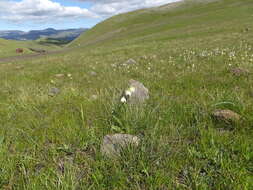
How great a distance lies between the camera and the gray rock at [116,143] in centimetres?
246

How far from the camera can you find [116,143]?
2547 mm

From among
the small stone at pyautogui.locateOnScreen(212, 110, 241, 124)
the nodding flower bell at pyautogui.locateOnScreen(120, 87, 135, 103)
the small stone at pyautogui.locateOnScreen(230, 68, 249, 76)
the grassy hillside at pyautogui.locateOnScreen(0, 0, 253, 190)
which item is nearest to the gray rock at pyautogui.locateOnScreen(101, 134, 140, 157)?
the grassy hillside at pyautogui.locateOnScreen(0, 0, 253, 190)

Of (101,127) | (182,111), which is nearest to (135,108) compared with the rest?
(101,127)

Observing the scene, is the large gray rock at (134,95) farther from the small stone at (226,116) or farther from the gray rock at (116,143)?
the small stone at (226,116)

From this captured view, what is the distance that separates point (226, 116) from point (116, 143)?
67.9 inches

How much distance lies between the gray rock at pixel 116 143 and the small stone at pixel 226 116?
1.34m

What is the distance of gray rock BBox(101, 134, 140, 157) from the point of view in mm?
2461

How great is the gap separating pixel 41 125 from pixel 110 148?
1.57 meters

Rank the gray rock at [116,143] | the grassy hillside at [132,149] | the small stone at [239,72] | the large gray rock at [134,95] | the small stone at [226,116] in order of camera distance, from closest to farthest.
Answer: the grassy hillside at [132,149] → the gray rock at [116,143] → the small stone at [226,116] → the large gray rock at [134,95] → the small stone at [239,72]

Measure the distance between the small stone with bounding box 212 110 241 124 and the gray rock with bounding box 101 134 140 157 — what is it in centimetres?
134

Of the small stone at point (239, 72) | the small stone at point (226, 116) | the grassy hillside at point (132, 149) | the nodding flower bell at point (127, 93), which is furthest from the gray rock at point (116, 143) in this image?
the small stone at point (239, 72)

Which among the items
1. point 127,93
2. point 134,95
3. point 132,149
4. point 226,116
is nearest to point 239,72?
point 226,116

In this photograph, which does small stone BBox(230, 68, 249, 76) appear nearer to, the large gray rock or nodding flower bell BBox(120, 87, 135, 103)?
the large gray rock

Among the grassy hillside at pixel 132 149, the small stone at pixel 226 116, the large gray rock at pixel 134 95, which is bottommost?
the grassy hillside at pixel 132 149
